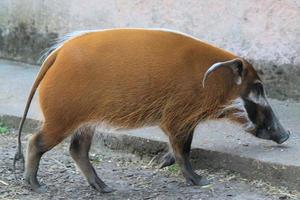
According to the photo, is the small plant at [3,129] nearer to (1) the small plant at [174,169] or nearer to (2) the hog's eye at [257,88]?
(1) the small plant at [174,169]

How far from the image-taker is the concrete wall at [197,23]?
5.57 meters

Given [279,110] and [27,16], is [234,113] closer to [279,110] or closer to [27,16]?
[279,110]

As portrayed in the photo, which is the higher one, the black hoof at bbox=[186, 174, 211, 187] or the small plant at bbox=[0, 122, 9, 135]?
the black hoof at bbox=[186, 174, 211, 187]

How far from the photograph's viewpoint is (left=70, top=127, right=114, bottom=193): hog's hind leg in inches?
160

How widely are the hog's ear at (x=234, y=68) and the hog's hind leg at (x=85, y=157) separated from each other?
0.76 m

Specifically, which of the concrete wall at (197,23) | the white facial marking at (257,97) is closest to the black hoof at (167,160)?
the white facial marking at (257,97)

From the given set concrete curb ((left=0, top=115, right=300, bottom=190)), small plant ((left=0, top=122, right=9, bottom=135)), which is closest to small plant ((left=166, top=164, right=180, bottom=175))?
concrete curb ((left=0, top=115, right=300, bottom=190))

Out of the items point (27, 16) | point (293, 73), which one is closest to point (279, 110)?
point (293, 73)

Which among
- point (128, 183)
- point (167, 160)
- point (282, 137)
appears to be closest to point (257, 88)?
point (282, 137)

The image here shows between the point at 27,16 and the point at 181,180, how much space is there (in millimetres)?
3208

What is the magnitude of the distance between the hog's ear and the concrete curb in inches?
20.6

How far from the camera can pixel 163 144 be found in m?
4.57

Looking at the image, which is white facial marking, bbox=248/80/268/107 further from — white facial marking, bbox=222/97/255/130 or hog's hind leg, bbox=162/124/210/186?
hog's hind leg, bbox=162/124/210/186

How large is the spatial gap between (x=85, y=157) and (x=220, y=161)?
0.83m
